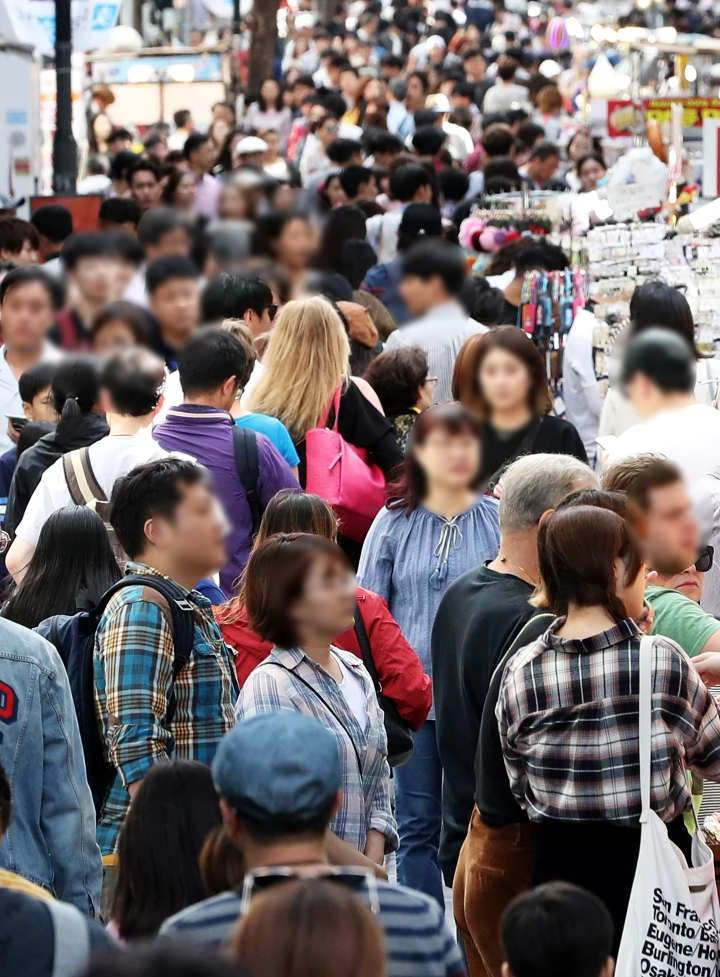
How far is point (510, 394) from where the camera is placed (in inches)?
227

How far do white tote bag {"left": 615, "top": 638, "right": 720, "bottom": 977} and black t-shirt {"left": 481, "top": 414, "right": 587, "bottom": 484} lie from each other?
70.3 inches

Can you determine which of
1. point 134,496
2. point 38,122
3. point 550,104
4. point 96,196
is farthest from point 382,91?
point 134,496

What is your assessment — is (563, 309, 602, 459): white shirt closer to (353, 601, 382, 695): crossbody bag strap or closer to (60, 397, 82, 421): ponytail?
(60, 397, 82, 421): ponytail

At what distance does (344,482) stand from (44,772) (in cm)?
257

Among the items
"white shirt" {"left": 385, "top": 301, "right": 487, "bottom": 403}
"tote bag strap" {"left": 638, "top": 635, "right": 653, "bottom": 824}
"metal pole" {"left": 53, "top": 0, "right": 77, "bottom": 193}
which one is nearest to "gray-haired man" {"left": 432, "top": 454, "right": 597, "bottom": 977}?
"tote bag strap" {"left": 638, "top": 635, "right": 653, "bottom": 824}

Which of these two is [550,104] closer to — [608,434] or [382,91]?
[382,91]

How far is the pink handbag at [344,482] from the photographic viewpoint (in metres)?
6.23

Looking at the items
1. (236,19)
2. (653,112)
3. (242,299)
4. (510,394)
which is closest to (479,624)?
(510,394)

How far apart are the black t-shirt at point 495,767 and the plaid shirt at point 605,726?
0.56ft

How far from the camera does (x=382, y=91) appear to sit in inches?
791

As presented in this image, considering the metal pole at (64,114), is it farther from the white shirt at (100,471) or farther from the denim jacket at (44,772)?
the denim jacket at (44,772)

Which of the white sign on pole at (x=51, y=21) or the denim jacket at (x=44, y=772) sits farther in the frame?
the white sign on pole at (x=51, y=21)

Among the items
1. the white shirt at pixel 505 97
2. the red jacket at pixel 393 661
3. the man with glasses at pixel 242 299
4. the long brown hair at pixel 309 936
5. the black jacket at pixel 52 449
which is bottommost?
the red jacket at pixel 393 661

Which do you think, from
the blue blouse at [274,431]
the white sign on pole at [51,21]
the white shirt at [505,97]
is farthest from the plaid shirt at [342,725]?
the white shirt at [505,97]
